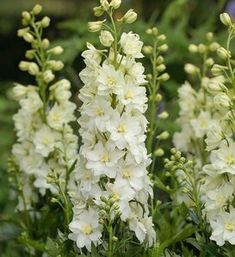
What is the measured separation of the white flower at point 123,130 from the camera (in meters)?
1.93

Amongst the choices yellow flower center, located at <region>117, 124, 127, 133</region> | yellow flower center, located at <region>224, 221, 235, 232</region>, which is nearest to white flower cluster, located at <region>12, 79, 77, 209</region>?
yellow flower center, located at <region>117, 124, 127, 133</region>

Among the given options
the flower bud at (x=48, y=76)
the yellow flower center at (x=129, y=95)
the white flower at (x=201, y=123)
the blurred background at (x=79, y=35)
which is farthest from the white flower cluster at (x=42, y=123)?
the yellow flower center at (x=129, y=95)

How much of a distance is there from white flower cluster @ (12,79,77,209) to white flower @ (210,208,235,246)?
1.83ft

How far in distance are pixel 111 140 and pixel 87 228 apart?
0.22m

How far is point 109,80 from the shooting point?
1921 millimetres

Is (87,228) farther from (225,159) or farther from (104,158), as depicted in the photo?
(225,159)

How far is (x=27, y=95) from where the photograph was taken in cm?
249

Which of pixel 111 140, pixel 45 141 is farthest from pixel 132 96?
pixel 45 141

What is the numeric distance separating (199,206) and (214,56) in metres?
2.18

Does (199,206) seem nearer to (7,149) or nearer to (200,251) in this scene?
(200,251)

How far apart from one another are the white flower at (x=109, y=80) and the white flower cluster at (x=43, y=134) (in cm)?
46

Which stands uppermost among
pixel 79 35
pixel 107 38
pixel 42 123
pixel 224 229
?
pixel 107 38

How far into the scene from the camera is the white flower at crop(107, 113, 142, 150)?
193 cm

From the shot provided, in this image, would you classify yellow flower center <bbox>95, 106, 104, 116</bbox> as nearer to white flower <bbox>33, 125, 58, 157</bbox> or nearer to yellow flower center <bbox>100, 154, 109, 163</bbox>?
yellow flower center <bbox>100, 154, 109, 163</bbox>
